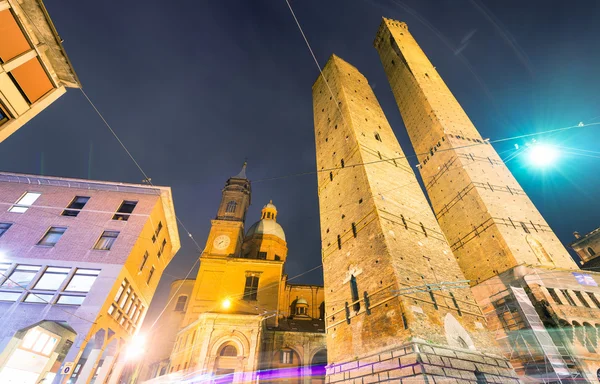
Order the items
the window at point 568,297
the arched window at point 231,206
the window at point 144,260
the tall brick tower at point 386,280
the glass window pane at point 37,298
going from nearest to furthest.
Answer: the tall brick tower at point 386,280 → the glass window pane at point 37,298 → the window at point 568,297 → the window at point 144,260 → the arched window at point 231,206

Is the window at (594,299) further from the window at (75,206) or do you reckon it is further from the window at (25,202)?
the window at (25,202)

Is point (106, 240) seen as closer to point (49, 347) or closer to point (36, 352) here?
point (49, 347)

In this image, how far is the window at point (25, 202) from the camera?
587 inches

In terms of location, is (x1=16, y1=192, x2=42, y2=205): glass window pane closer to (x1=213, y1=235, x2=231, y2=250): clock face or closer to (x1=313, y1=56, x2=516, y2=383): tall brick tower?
(x1=213, y1=235, x2=231, y2=250): clock face

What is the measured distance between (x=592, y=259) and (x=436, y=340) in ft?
103

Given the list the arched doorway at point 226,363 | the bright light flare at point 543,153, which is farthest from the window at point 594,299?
the arched doorway at point 226,363

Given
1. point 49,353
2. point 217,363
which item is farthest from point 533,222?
point 49,353

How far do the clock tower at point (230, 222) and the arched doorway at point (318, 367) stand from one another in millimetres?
11887

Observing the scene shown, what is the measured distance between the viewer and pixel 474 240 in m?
17.0

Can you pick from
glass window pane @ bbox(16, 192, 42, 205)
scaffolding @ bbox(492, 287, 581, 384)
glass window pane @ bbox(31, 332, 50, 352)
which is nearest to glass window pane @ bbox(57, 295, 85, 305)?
glass window pane @ bbox(31, 332, 50, 352)

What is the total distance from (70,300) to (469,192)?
2314cm

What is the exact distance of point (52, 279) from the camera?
12930 mm

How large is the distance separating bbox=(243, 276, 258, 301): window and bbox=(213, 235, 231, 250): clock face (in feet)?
14.0

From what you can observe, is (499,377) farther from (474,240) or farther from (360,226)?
(474,240)
